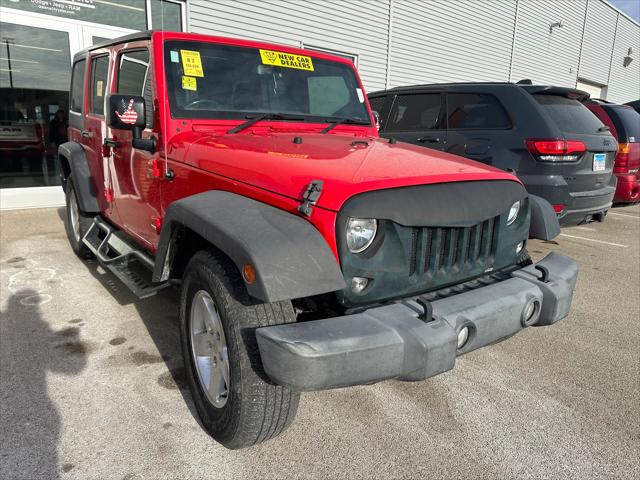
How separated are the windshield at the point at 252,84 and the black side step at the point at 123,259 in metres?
1.05

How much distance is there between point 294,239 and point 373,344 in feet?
1.56

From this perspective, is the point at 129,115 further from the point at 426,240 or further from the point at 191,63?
the point at 426,240

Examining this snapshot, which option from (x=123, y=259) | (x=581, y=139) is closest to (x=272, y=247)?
(x=123, y=259)

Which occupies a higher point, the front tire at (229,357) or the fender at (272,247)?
the fender at (272,247)

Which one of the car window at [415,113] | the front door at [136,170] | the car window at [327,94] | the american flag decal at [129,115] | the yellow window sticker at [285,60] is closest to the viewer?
the american flag decal at [129,115]

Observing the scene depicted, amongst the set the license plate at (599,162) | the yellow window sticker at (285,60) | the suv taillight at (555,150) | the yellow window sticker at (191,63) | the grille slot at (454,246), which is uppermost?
the yellow window sticker at (285,60)

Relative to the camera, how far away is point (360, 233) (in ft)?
6.33

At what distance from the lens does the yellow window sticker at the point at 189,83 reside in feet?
9.37

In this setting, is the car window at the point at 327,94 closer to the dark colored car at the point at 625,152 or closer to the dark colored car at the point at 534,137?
the dark colored car at the point at 534,137

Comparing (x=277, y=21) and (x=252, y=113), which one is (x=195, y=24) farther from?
(x=252, y=113)

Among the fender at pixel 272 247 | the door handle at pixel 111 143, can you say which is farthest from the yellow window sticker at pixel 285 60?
the fender at pixel 272 247

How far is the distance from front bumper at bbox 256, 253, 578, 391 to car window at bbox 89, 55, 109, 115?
3058 millimetres

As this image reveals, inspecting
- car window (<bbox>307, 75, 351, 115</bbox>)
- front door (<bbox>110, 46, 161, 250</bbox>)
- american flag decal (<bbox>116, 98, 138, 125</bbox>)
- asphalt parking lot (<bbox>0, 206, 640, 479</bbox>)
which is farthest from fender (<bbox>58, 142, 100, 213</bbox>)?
car window (<bbox>307, 75, 351, 115</bbox>)

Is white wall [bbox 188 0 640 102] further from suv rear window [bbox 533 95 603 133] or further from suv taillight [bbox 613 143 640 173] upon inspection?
suv taillight [bbox 613 143 640 173]
